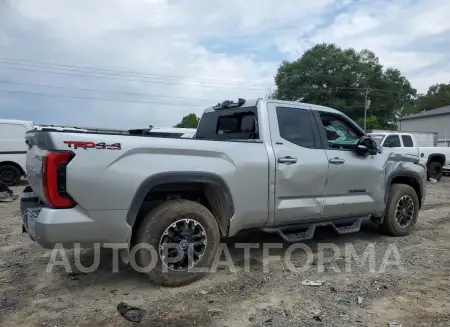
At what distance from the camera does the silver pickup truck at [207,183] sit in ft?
11.1

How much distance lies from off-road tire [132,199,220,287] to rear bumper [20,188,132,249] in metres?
0.20

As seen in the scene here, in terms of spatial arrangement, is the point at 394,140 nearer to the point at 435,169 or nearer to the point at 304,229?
the point at 435,169

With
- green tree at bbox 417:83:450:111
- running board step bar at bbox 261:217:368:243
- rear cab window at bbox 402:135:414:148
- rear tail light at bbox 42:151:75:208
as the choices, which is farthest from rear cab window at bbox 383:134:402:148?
green tree at bbox 417:83:450:111

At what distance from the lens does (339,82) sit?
54.4 metres

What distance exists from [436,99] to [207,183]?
74.0 m

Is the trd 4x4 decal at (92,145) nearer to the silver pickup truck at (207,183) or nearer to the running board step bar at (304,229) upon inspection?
the silver pickup truck at (207,183)

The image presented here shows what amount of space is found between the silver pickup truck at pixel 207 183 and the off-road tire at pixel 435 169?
38.7 ft

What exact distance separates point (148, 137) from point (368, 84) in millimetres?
59459

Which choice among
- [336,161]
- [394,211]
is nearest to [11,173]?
[336,161]

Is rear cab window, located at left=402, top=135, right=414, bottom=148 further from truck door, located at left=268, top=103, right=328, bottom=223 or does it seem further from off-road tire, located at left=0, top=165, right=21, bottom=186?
off-road tire, located at left=0, top=165, right=21, bottom=186

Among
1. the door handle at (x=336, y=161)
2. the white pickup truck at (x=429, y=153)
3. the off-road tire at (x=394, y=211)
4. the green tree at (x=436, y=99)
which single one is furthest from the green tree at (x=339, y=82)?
the door handle at (x=336, y=161)

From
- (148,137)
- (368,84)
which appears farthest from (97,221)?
(368,84)

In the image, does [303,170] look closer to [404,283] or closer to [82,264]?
[404,283]

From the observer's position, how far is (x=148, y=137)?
373cm
